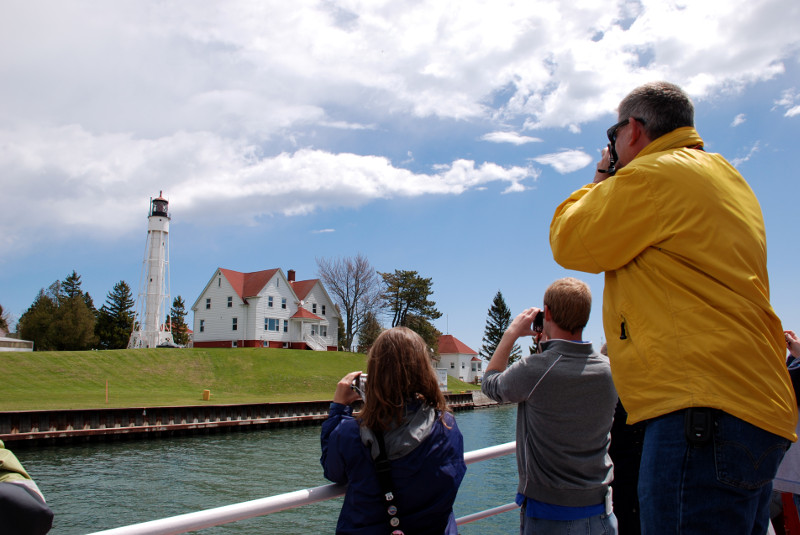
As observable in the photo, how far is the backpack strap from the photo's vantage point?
7.41 ft

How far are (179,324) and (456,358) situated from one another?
1731 inches

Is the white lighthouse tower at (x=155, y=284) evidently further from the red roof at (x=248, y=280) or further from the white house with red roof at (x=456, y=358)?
the white house with red roof at (x=456, y=358)

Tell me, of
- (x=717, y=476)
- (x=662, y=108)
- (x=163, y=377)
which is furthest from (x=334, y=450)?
(x=163, y=377)

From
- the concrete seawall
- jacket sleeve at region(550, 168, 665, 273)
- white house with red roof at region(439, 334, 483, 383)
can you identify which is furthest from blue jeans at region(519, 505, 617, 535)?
white house with red roof at region(439, 334, 483, 383)

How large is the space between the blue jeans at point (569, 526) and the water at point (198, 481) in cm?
1046

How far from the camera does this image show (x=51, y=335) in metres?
60.7

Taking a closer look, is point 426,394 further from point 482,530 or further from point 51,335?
point 51,335

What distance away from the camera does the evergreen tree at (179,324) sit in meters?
84.1

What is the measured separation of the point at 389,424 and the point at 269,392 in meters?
40.9

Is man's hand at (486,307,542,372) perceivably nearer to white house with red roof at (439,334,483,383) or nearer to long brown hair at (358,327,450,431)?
long brown hair at (358,327,450,431)

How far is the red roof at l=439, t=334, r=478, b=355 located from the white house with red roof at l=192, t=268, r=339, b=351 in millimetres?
24624

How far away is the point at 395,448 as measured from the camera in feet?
7.71

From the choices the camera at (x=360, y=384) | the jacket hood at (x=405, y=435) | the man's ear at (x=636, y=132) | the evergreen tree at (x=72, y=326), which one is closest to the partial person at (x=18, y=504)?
the jacket hood at (x=405, y=435)

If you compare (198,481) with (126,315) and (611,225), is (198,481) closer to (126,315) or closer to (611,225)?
(611,225)
